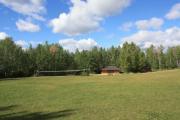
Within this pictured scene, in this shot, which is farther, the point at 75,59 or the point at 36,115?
the point at 75,59

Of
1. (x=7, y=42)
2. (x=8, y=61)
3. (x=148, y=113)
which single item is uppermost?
(x=7, y=42)

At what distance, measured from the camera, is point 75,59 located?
12694 cm

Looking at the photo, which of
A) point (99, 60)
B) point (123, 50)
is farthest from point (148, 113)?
point (99, 60)

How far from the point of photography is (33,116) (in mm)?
15172

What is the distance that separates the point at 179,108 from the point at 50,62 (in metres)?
95.9

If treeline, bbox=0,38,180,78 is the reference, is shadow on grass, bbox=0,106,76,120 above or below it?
below

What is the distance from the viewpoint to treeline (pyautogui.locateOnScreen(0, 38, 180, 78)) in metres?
93.9

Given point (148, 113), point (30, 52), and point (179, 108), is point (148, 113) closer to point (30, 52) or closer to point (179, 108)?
point (179, 108)

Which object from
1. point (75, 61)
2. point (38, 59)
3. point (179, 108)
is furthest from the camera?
point (75, 61)

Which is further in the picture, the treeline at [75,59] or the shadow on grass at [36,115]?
the treeline at [75,59]

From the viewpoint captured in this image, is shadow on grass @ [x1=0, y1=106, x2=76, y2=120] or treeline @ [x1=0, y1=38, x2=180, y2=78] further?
treeline @ [x1=0, y1=38, x2=180, y2=78]

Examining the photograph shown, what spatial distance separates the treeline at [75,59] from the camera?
93.9 meters

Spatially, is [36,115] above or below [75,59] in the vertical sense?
below

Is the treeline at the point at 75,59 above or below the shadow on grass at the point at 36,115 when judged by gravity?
above
